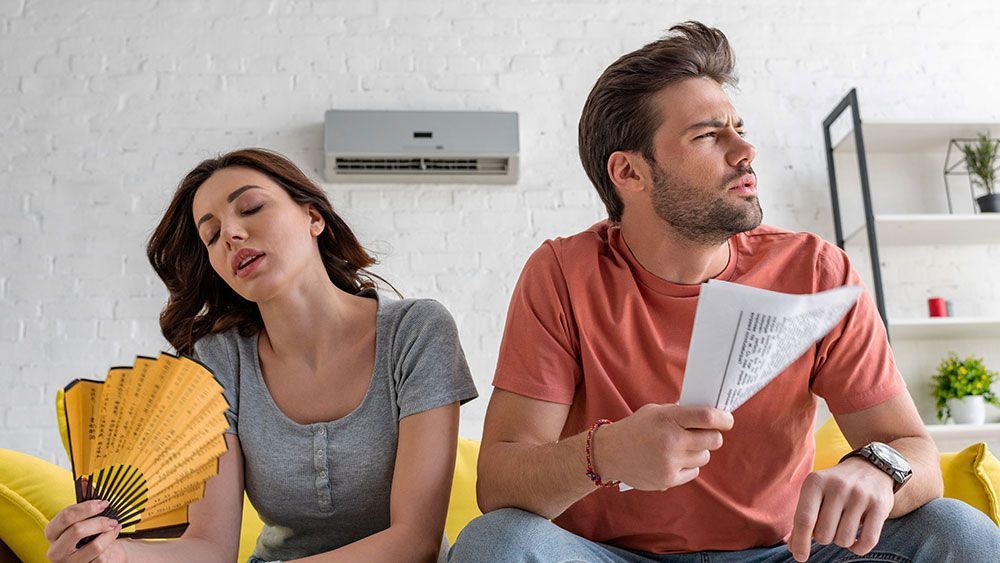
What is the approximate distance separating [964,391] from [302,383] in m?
2.72

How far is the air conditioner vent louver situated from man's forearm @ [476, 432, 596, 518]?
2.35 m

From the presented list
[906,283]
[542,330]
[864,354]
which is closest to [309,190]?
[542,330]

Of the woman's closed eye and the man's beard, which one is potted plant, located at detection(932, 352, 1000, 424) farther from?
the woman's closed eye

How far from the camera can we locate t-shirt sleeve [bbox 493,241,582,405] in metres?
1.59

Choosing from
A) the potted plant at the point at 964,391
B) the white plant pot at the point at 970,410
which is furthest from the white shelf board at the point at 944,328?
the white plant pot at the point at 970,410

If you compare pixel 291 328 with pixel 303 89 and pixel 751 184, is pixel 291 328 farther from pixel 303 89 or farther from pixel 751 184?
pixel 303 89

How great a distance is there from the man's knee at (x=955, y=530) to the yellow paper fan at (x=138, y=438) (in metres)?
0.96

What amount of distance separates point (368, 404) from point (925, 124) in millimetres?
2813

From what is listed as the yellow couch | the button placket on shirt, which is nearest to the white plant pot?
the yellow couch

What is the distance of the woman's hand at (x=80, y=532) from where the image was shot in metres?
1.31

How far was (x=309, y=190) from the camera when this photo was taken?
1.89 m

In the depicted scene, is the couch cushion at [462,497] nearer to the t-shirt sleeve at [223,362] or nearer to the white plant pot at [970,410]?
the t-shirt sleeve at [223,362]

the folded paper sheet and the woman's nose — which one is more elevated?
the woman's nose

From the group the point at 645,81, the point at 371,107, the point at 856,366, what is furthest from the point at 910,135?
the point at 856,366
